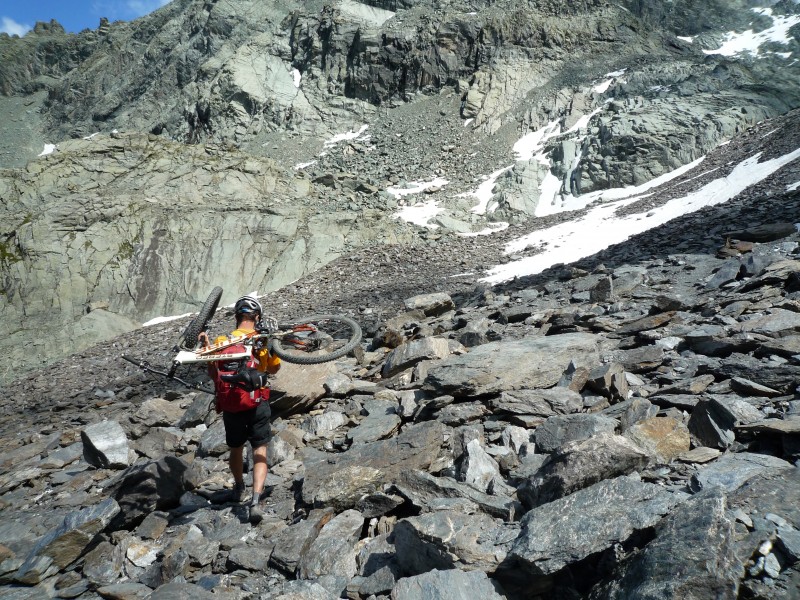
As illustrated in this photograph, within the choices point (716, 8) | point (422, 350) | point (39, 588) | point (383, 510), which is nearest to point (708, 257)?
point (422, 350)

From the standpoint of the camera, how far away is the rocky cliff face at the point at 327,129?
2575cm

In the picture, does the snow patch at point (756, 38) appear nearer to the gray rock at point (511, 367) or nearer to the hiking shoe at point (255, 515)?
the gray rock at point (511, 367)

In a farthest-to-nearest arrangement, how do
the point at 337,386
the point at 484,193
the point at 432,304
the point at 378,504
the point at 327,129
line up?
the point at 327,129
the point at 484,193
the point at 432,304
the point at 337,386
the point at 378,504

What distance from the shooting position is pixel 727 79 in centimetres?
3803

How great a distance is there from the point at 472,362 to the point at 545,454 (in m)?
2.23

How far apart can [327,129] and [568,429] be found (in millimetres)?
51319

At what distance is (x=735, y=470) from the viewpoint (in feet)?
11.1

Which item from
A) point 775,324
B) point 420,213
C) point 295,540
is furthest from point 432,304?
point 420,213

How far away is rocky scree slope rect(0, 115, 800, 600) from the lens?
9.40ft

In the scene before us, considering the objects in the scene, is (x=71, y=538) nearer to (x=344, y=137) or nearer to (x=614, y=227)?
(x=614, y=227)

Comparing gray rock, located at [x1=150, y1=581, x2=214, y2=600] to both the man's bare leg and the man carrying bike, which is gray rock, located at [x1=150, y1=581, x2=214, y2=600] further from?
the man carrying bike

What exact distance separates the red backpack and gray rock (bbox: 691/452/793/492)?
13.9 ft

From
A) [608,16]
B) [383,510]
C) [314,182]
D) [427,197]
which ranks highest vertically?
[608,16]

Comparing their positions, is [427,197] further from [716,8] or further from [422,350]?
[716,8]
